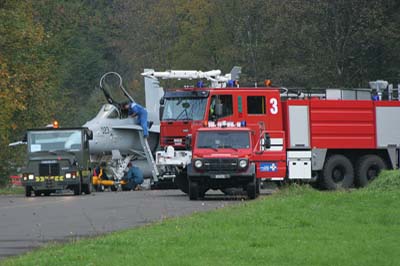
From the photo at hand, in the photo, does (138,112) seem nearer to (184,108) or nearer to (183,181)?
(184,108)

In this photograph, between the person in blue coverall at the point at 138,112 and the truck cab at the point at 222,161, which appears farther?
the person in blue coverall at the point at 138,112

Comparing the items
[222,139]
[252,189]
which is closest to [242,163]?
[252,189]

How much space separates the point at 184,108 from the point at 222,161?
7.09 meters

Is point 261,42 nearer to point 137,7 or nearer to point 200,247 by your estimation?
point 137,7

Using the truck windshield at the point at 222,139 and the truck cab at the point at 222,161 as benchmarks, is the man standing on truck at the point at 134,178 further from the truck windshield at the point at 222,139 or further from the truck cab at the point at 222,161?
the truck windshield at the point at 222,139

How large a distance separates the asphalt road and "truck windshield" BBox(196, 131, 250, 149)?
1.54 m

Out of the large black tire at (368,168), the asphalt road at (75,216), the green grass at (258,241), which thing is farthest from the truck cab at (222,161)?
the green grass at (258,241)

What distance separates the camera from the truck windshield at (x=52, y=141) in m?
40.8

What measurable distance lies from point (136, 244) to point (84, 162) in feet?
80.6

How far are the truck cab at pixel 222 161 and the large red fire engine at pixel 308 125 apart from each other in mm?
2575

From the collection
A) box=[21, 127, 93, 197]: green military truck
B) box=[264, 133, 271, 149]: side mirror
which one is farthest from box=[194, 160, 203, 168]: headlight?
box=[21, 127, 93, 197]: green military truck

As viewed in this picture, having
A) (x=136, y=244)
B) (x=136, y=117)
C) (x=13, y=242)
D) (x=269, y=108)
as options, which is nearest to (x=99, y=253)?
(x=136, y=244)

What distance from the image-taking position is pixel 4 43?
49531 millimetres

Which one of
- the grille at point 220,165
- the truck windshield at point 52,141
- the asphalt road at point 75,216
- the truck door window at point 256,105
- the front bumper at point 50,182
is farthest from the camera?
the truck windshield at point 52,141
